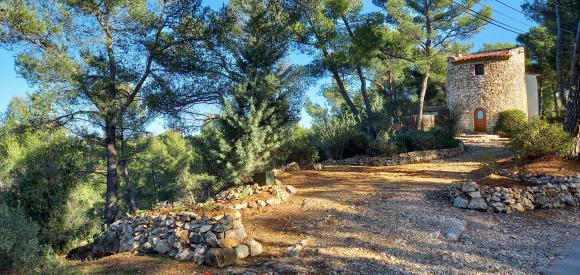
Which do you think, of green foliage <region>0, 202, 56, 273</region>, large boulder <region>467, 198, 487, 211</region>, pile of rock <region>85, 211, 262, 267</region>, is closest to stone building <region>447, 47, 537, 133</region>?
large boulder <region>467, 198, 487, 211</region>

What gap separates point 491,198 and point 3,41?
13.1 meters

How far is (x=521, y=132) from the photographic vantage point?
33.6 ft

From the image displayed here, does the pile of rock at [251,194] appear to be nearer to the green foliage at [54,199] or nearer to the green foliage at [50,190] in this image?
the green foliage at [50,190]

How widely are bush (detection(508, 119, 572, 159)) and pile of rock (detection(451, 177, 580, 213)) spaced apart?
1.97 metres

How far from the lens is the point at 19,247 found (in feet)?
14.9

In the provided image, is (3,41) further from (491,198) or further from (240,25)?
(491,198)

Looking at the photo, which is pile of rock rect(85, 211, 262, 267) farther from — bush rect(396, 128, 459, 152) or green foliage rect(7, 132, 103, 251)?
bush rect(396, 128, 459, 152)

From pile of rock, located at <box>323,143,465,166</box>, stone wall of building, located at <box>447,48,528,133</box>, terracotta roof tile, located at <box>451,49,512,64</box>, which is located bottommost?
pile of rock, located at <box>323,143,465,166</box>

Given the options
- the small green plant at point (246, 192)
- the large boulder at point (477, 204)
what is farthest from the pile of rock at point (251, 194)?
the large boulder at point (477, 204)

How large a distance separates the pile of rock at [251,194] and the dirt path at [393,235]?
246 mm

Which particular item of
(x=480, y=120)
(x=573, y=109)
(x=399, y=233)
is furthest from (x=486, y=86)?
(x=399, y=233)

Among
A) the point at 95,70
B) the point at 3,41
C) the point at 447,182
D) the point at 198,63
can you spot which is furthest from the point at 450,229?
the point at 3,41

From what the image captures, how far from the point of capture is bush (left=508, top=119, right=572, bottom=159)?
992 cm

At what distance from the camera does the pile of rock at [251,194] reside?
7131 millimetres
